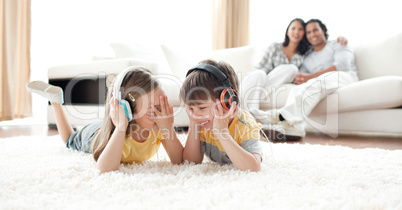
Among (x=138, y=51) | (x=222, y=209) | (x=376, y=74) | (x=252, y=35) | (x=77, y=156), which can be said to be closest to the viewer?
(x=222, y=209)

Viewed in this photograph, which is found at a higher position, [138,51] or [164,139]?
[138,51]

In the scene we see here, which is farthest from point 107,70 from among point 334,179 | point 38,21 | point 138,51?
point 334,179

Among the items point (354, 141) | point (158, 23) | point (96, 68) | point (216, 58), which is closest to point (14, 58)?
point (96, 68)

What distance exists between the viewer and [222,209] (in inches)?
25.8

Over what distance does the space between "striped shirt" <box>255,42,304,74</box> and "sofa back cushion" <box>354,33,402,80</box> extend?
0.53m

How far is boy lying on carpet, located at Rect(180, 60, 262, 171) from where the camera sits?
982mm

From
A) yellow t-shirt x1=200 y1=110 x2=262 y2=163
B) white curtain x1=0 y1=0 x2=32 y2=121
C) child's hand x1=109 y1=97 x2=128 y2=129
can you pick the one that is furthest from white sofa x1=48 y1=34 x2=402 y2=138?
child's hand x1=109 y1=97 x2=128 y2=129

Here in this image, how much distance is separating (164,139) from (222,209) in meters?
0.57

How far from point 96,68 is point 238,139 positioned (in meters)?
1.81

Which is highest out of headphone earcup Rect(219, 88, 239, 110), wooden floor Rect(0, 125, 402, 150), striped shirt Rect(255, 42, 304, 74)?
striped shirt Rect(255, 42, 304, 74)

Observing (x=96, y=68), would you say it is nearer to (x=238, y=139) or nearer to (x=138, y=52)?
(x=138, y=52)

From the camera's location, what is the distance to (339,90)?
7.66 ft

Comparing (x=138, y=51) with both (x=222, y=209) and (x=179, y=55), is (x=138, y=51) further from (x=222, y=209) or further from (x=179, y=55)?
(x=222, y=209)

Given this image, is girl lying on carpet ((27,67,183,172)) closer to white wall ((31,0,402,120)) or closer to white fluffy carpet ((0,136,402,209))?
white fluffy carpet ((0,136,402,209))
